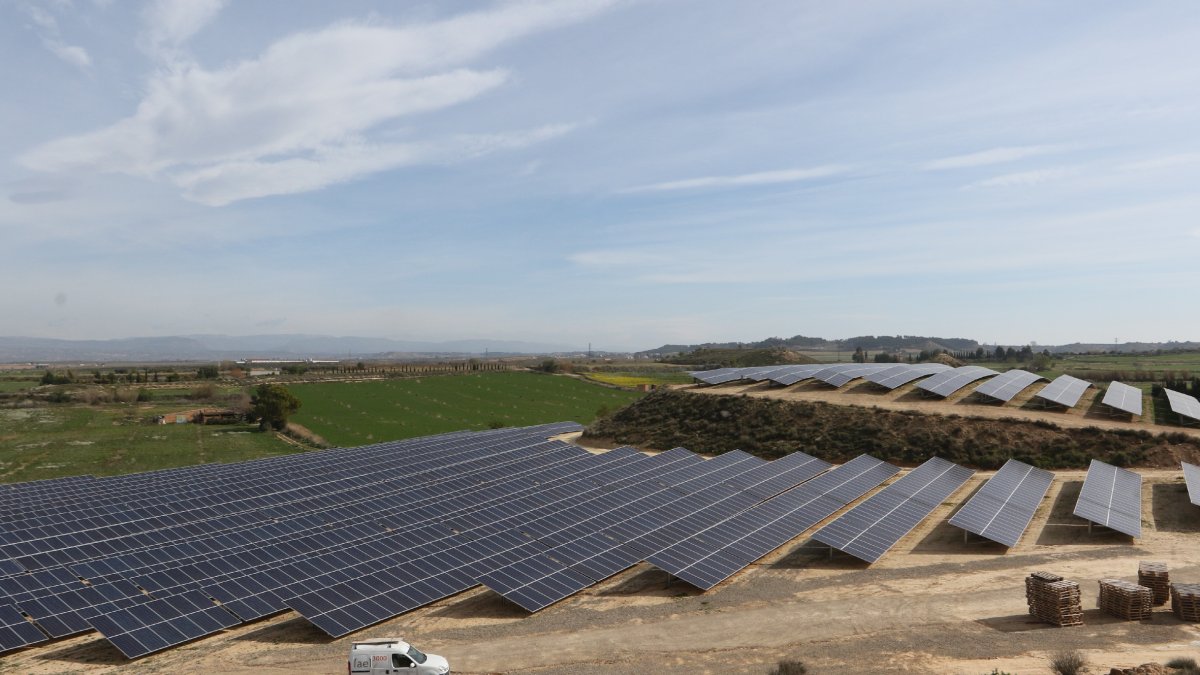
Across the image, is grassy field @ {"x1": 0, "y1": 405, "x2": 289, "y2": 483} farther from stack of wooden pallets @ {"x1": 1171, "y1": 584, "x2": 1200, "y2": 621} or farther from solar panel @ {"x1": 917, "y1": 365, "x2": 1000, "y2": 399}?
stack of wooden pallets @ {"x1": 1171, "y1": 584, "x2": 1200, "y2": 621}

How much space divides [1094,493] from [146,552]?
1682 inches

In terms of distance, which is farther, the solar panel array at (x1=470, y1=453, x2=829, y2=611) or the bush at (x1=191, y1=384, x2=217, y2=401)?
the bush at (x1=191, y1=384, x2=217, y2=401)

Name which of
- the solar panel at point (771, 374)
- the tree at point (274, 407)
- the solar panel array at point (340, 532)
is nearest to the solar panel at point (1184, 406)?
the solar panel array at point (340, 532)

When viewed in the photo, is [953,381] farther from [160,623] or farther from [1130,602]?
[160,623]

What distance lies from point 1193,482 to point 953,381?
2859cm

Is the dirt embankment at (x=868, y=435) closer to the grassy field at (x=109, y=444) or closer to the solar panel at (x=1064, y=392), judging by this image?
the solar panel at (x=1064, y=392)

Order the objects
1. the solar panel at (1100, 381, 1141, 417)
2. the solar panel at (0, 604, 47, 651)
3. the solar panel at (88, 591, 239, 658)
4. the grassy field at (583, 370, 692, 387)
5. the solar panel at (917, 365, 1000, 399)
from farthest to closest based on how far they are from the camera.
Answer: the grassy field at (583, 370, 692, 387), the solar panel at (917, 365, 1000, 399), the solar panel at (1100, 381, 1141, 417), the solar panel at (88, 591, 239, 658), the solar panel at (0, 604, 47, 651)

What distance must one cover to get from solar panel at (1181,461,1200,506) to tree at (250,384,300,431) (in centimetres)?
7689

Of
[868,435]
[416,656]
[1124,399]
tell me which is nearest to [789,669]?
[416,656]

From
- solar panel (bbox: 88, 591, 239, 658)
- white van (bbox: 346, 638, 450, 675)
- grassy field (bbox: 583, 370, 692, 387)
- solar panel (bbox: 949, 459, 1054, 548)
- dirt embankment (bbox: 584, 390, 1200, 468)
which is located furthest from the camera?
grassy field (bbox: 583, 370, 692, 387)

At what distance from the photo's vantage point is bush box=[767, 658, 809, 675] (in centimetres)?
1733

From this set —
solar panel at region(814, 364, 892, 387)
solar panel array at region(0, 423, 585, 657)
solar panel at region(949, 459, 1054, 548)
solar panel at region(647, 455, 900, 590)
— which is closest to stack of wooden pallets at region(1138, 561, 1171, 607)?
solar panel at region(949, 459, 1054, 548)

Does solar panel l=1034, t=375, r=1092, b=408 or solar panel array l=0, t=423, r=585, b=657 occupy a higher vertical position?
solar panel l=1034, t=375, r=1092, b=408

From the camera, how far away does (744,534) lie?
92.9ft
